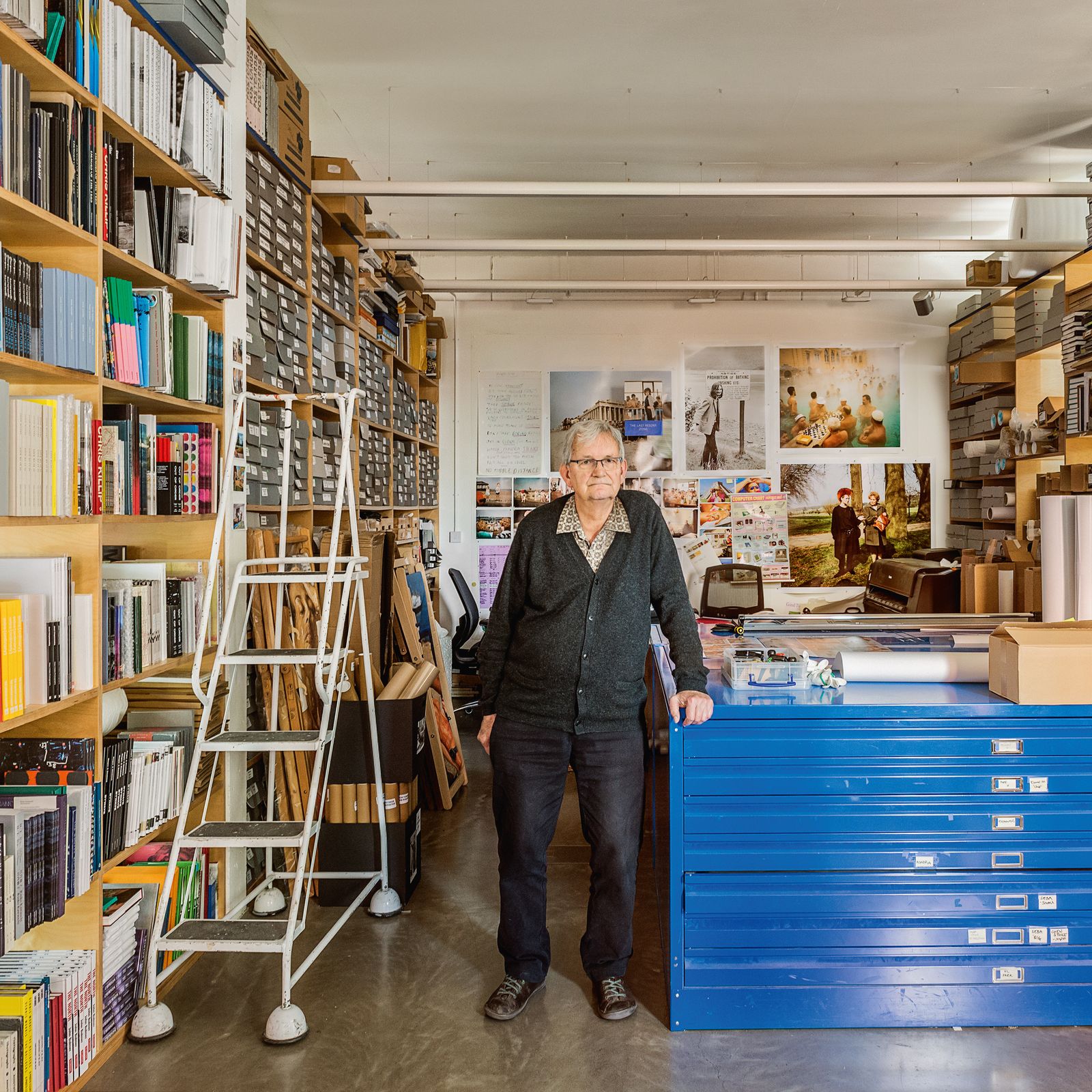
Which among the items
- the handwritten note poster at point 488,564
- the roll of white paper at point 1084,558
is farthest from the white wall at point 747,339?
the roll of white paper at point 1084,558

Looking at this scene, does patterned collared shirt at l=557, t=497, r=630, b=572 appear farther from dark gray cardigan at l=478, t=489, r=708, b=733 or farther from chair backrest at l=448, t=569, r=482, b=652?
chair backrest at l=448, t=569, r=482, b=652

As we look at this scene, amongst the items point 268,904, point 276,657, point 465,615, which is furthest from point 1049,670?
point 465,615

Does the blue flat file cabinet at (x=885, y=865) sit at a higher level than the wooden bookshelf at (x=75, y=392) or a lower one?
lower

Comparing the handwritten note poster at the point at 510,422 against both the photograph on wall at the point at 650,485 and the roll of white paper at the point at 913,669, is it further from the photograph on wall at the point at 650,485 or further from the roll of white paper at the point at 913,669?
the roll of white paper at the point at 913,669

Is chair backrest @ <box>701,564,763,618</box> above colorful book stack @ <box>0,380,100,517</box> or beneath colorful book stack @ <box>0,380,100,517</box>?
beneath

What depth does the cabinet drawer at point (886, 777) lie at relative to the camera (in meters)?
2.45

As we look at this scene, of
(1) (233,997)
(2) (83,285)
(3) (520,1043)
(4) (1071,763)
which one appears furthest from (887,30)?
(1) (233,997)

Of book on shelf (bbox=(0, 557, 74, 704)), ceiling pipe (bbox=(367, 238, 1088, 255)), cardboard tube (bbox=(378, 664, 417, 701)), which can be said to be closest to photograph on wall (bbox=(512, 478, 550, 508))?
ceiling pipe (bbox=(367, 238, 1088, 255))

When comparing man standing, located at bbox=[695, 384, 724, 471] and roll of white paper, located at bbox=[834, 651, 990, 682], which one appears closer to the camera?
roll of white paper, located at bbox=[834, 651, 990, 682]

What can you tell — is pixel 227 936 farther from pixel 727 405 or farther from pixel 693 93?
pixel 727 405

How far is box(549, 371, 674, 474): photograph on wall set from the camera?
7355mm

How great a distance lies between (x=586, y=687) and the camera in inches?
96.5

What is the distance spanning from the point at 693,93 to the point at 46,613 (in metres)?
3.92

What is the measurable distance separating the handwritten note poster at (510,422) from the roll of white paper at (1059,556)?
16.0 ft
